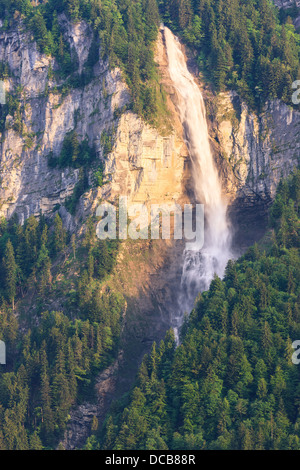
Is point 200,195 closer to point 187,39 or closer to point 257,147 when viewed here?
point 257,147

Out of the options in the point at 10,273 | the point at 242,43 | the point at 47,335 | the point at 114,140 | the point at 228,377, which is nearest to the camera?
the point at 228,377

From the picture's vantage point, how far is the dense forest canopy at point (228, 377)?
74500 mm

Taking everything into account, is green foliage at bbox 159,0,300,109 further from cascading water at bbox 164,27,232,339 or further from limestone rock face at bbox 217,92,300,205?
cascading water at bbox 164,27,232,339

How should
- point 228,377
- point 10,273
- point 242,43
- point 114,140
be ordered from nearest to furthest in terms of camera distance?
point 228,377 < point 10,273 < point 114,140 < point 242,43

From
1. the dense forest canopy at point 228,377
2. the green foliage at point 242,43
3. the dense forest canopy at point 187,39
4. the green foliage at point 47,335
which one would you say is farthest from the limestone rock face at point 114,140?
the dense forest canopy at point 228,377

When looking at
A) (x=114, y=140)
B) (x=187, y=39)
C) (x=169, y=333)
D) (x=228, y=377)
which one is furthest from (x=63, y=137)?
(x=228, y=377)

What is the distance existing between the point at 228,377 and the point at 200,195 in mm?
23145

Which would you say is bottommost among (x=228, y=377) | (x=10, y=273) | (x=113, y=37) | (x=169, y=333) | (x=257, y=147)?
(x=228, y=377)

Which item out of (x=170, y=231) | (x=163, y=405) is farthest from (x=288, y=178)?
(x=163, y=405)

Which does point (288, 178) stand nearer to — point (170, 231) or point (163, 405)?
point (170, 231)

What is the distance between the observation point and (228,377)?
78.2 metres

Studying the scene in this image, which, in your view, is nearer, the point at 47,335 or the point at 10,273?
the point at 47,335

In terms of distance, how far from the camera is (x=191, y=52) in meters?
104

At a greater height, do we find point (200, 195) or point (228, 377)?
point (200, 195)
